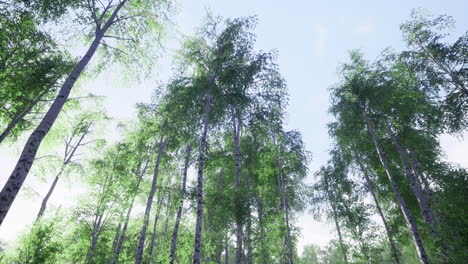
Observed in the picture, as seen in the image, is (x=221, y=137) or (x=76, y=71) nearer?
(x=76, y=71)

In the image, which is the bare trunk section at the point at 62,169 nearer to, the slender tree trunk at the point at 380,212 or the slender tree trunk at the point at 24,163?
the slender tree trunk at the point at 24,163

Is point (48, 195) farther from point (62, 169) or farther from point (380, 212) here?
point (380, 212)

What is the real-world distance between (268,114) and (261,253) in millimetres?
7837

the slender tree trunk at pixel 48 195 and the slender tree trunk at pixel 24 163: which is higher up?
the slender tree trunk at pixel 48 195

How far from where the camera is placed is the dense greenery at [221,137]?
373 inches

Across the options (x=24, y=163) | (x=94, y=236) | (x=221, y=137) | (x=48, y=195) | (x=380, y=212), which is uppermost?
(x=221, y=137)

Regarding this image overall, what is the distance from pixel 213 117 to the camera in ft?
42.3

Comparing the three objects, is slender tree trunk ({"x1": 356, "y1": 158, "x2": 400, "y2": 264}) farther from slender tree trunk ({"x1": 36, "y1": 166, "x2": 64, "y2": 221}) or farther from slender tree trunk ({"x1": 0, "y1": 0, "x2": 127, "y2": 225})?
slender tree trunk ({"x1": 36, "y1": 166, "x2": 64, "y2": 221})

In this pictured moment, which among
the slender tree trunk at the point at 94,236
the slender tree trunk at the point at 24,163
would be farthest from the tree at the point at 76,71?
the slender tree trunk at the point at 94,236

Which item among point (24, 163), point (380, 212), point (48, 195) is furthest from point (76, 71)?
point (380, 212)

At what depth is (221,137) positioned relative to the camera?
53.4 feet

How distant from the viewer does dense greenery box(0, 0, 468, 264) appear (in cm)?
947

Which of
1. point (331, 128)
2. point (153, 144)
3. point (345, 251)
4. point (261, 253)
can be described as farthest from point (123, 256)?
point (331, 128)

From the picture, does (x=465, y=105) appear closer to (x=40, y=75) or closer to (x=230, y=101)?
(x=230, y=101)
